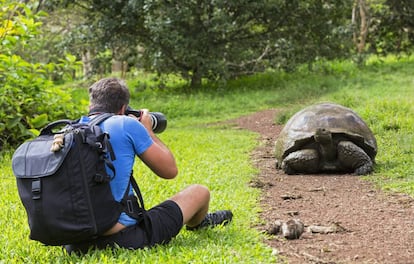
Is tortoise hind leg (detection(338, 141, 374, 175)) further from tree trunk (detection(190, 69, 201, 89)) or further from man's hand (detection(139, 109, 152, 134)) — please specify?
tree trunk (detection(190, 69, 201, 89))

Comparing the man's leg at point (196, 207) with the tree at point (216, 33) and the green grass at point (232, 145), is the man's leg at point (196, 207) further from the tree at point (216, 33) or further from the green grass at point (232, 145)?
the tree at point (216, 33)

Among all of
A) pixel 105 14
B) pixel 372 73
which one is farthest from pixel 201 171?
pixel 372 73

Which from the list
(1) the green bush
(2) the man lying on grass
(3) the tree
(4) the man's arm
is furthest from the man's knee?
(3) the tree

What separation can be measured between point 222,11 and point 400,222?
30.4 ft

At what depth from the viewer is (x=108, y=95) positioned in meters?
3.57

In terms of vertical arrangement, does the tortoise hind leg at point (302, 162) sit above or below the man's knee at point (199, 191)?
below

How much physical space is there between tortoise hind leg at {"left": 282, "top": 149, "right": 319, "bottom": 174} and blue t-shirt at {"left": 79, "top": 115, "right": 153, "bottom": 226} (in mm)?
3141

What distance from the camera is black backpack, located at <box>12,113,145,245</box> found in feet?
10.5

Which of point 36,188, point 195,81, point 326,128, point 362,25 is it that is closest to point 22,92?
point 326,128

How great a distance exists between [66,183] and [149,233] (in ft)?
2.26

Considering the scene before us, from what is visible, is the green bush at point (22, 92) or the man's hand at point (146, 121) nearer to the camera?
the man's hand at point (146, 121)

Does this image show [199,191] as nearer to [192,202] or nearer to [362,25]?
[192,202]

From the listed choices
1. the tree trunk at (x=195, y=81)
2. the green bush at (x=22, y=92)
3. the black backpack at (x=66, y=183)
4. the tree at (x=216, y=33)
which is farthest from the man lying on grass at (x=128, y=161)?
the tree trunk at (x=195, y=81)

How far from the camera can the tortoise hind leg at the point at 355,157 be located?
6.27 metres
